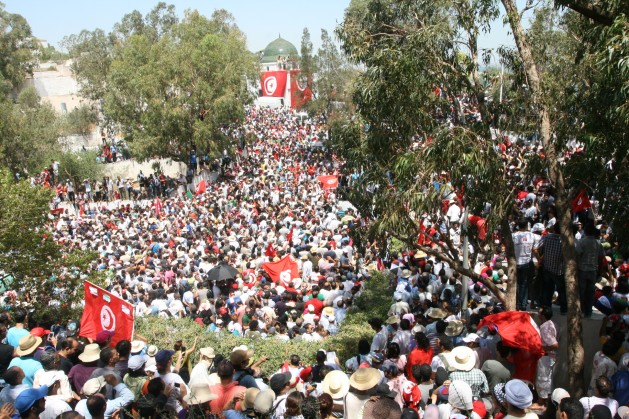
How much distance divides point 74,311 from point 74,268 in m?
0.81

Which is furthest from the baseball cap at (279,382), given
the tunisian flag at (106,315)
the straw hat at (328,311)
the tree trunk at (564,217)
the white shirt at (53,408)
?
the straw hat at (328,311)

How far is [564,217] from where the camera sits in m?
7.23

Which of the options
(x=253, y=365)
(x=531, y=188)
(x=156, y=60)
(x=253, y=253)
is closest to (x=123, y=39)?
(x=156, y=60)

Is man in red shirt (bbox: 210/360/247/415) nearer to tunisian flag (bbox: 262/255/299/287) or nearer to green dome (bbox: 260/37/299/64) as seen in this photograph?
tunisian flag (bbox: 262/255/299/287)

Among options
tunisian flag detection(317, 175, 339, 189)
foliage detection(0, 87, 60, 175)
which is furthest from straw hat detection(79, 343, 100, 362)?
foliage detection(0, 87, 60, 175)

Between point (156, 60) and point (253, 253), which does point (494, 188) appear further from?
point (156, 60)

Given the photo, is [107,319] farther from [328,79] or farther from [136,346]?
[328,79]

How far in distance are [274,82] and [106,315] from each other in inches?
1933

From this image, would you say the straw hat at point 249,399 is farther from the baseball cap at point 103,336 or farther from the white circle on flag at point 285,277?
the white circle on flag at point 285,277

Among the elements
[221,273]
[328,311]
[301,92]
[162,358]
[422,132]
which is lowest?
[221,273]

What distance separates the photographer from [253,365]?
296 inches

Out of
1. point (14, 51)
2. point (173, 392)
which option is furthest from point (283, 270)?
point (14, 51)

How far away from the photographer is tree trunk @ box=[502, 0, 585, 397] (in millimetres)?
7086

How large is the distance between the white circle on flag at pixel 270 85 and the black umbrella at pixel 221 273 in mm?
43614
